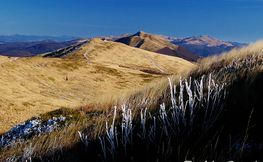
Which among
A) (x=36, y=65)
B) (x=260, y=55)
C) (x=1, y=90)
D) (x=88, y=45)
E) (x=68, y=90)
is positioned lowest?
(x=68, y=90)

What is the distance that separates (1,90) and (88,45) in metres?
70.5

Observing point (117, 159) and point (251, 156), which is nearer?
point (251, 156)

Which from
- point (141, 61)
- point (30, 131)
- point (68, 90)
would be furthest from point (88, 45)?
point (30, 131)

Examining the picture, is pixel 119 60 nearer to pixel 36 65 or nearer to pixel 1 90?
pixel 36 65

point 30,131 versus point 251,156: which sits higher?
point 251,156

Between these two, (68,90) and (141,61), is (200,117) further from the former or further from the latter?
(141,61)

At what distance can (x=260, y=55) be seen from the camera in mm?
5531

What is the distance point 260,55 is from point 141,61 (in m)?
73.8

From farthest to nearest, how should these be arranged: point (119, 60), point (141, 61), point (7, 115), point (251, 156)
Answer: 1. point (141, 61)
2. point (119, 60)
3. point (7, 115)
4. point (251, 156)

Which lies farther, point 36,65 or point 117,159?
point 36,65

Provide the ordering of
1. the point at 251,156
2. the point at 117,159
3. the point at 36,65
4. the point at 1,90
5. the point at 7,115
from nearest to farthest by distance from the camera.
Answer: the point at 251,156 < the point at 117,159 < the point at 7,115 < the point at 1,90 < the point at 36,65

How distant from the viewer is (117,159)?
2100 mm

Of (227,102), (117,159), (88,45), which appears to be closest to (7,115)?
(117,159)

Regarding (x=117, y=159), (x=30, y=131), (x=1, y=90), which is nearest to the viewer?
(x=117, y=159)
